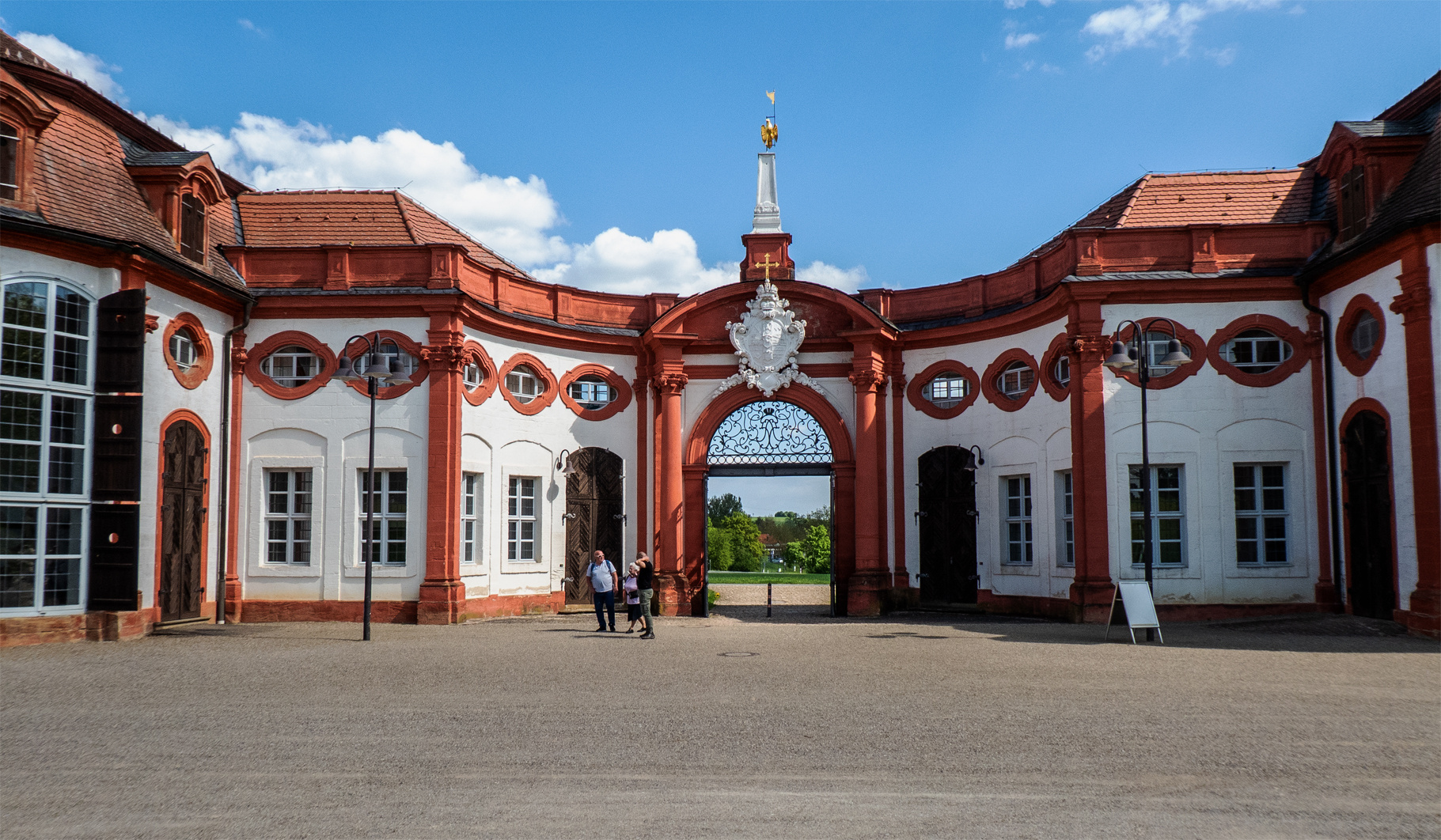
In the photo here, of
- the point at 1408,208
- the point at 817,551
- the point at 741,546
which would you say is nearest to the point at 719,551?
the point at 741,546

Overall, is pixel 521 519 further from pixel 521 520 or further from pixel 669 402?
pixel 669 402

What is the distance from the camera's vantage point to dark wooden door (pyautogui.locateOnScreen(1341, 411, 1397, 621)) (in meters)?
16.5

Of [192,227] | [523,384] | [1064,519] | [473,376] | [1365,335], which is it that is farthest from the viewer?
[523,384]

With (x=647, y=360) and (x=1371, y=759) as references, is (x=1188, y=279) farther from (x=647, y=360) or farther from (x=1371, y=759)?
(x=1371, y=759)

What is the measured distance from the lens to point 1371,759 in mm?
7410

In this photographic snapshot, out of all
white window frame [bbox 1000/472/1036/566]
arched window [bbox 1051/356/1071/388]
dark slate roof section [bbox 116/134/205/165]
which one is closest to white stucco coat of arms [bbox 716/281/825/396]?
white window frame [bbox 1000/472/1036/566]

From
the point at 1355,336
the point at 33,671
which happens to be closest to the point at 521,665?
the point at 33,671

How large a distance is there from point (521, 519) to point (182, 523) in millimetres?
6389

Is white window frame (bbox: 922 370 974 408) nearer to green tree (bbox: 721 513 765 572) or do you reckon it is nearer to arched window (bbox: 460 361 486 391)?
arched window (bbox: 460 361 486 391)

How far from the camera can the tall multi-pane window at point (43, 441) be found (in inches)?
583

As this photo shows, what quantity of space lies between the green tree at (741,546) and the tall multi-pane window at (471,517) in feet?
148

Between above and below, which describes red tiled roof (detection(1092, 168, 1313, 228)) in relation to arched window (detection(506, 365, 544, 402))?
above

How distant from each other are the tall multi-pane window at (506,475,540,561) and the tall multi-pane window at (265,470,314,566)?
3856 millimetres

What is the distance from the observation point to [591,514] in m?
22.4
